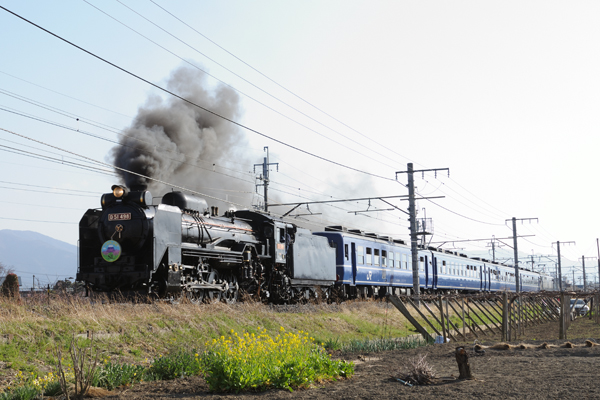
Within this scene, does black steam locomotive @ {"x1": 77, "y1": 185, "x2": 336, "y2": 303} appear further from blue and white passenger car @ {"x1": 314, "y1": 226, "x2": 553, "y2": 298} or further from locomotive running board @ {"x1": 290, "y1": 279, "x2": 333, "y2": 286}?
blue and white passenger car @ {"x1": 314, "y1": 226, "x2": 553, "y2": 298}

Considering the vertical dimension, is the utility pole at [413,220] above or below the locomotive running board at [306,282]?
above

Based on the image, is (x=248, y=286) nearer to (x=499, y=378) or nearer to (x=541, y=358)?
(x=541, y=358)

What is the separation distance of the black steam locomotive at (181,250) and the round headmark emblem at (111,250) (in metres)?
0.03

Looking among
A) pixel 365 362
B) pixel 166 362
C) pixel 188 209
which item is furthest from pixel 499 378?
pixel 188 209

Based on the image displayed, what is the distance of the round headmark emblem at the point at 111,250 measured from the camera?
15484mm

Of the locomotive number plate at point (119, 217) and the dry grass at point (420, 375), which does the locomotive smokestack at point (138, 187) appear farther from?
the dry grass at point (420, 375)

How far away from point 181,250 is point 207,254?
1.35 m

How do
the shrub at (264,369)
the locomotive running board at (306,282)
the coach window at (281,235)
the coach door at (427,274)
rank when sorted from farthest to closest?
the coach door at (427,274), the locomotive running board at (306,282), the coach window at (281,235), the shrub at (264,369)

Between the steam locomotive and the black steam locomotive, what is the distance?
0.03 metres

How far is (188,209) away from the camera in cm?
1756

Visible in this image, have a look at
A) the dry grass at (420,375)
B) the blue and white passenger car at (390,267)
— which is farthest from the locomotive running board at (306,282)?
the dry grass at (420,375)

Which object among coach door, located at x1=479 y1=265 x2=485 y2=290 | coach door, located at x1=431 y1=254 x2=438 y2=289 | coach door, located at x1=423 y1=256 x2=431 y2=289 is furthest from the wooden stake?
coach door, located at x1=479 y1=265 x2=485 y2=290

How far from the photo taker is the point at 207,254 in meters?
17.4

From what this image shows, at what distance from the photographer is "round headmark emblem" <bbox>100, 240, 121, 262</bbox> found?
50.8 ft
